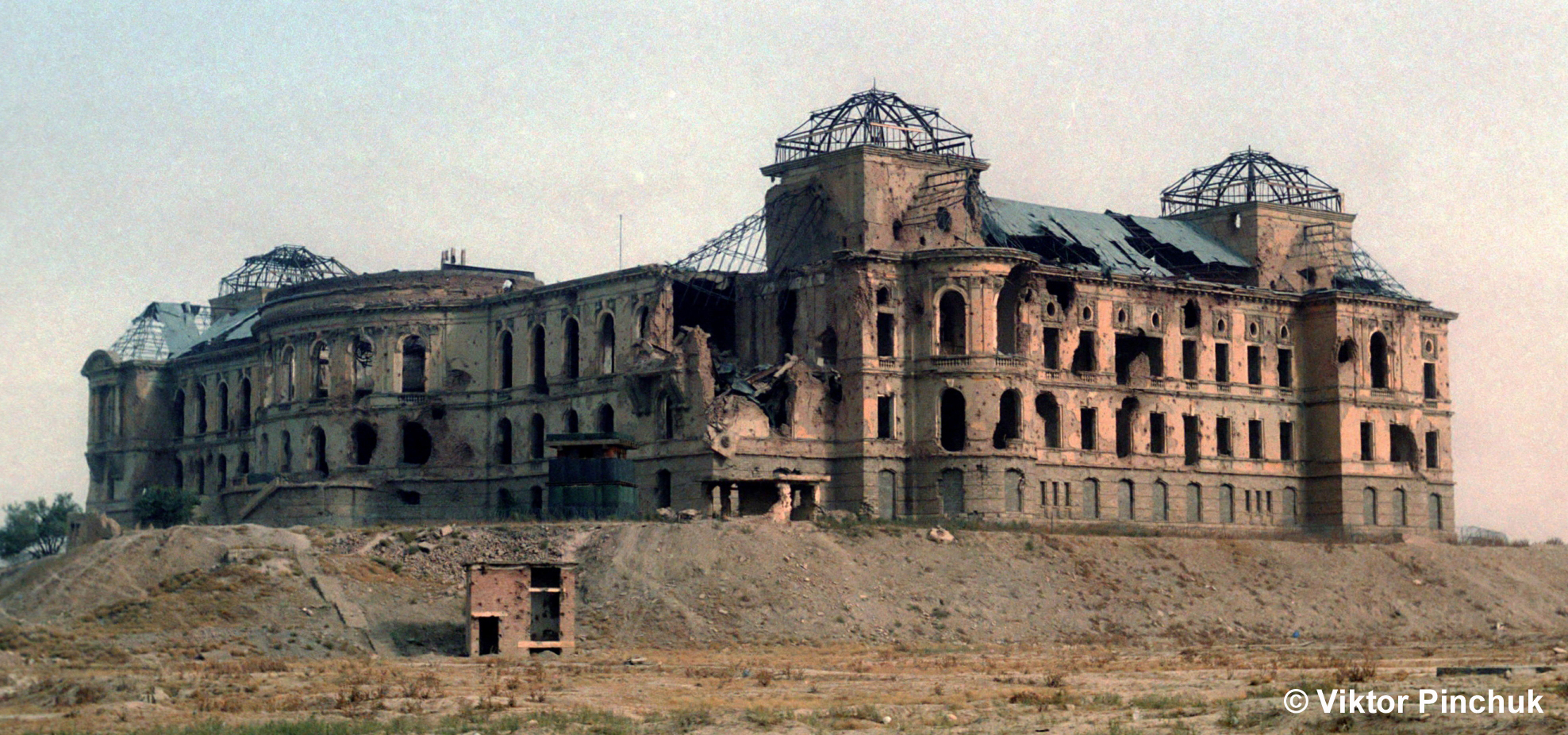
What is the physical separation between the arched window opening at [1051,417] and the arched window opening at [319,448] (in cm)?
3212

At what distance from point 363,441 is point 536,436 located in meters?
8.94

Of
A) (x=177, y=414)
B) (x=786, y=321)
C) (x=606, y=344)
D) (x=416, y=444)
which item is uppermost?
(x=786, y=321)

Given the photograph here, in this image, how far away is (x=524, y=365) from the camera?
100250 mm

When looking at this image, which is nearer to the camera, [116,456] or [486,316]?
[486,316]

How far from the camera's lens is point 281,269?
130875 mm

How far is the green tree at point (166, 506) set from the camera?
4183 inches

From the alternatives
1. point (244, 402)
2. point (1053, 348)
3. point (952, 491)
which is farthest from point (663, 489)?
point (244, 402)

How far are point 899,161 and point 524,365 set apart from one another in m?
19.5

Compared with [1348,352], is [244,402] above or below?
below

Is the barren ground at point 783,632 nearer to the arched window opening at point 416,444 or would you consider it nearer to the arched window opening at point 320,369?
the arched window opening at point 416,444

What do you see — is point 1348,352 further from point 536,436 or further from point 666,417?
point 536,436

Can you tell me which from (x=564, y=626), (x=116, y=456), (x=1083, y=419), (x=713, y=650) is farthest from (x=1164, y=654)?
(x=116, y=456)

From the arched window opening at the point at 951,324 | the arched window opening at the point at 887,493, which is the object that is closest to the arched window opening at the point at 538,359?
the arched window opening at the point at 887,493

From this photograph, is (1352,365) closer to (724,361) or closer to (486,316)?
(724,361)
